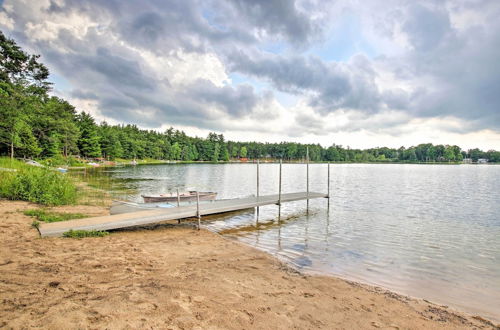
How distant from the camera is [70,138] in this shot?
185 ft

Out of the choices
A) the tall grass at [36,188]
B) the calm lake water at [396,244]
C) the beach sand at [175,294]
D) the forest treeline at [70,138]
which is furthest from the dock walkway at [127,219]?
the forest treeline at [70,138]

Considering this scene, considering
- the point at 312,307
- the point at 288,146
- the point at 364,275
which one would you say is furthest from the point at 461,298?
the point at 288,146

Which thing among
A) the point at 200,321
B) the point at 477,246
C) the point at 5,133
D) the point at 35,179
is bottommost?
the point at 477,246

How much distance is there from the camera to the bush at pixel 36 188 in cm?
1347

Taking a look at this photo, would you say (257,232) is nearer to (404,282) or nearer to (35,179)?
(404,282)

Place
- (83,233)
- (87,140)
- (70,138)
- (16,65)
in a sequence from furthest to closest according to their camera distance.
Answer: (87,140), (70,138), (16,65), (83,233)

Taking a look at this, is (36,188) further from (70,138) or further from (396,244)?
(70,138)

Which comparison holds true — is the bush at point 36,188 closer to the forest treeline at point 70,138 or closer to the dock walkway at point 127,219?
the dock walkway at point 127,219

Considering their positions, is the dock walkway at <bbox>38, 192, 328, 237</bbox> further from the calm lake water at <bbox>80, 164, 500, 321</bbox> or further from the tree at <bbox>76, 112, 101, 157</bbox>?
the tree at <bbox>76, 112, 101, 157</bbox>

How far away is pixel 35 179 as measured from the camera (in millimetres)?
14086

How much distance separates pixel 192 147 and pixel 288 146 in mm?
75760

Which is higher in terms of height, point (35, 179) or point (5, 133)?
point (5, 133)

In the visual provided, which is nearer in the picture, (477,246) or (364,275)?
(364,275)

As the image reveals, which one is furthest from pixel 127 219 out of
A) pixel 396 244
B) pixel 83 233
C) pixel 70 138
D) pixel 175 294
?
pixel 70 138
